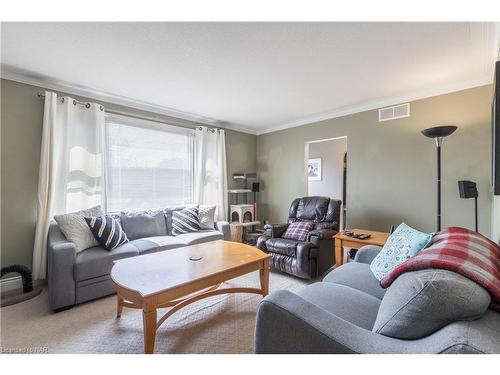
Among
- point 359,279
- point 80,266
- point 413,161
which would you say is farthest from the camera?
point 413,161

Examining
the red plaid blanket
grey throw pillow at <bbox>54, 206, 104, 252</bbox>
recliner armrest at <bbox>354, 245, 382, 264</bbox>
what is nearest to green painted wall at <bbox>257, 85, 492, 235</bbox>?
recliner armrest at <bbox>354, 245, 382, 264</bbox>

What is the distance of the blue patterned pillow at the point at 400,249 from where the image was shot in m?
1.50

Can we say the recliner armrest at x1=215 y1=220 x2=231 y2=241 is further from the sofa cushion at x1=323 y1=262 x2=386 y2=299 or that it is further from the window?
the sofa cushion at x1=323 y1=262 x2=386 y2=299

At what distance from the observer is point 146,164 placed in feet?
12.1

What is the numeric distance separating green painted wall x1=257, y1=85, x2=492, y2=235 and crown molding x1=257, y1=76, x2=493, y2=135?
0.06 m

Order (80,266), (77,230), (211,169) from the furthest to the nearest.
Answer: (211,169) → (77,230) → (80,266)

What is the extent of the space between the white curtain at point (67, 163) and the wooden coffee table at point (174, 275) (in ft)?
4.62

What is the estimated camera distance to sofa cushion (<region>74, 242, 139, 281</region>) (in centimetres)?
225

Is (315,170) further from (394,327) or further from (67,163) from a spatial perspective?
(394,327)

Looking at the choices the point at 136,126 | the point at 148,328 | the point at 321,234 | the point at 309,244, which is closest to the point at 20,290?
the point at 148,328

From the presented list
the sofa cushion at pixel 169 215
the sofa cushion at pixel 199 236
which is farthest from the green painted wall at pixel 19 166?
the sofa cushion at pixel 199 236

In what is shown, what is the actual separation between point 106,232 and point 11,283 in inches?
45.2

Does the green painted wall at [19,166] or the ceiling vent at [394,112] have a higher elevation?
the ceiling vent at [394,112]

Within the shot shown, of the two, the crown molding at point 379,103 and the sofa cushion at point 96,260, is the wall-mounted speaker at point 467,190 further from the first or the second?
the sofa cushion at point 96,260
